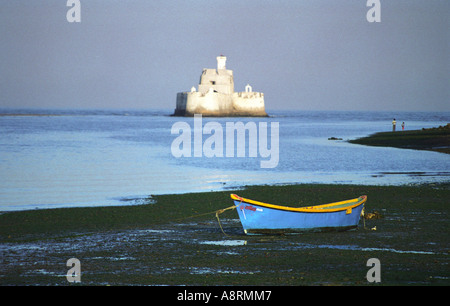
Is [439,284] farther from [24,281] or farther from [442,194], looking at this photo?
[442,194]

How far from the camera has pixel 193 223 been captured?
16.7m

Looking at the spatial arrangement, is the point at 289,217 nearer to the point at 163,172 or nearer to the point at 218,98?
the point at 163,172

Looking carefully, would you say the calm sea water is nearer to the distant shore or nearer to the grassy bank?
the distant shore

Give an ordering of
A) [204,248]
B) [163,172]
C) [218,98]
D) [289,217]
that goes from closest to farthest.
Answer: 1. [204,248]
2. [289,217]
3. [163,172]
4. [218,98]

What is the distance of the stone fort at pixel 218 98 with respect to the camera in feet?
447

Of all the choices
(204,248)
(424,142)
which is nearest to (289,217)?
(204,248)

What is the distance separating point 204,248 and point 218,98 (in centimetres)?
12402

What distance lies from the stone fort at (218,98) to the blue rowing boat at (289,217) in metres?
121

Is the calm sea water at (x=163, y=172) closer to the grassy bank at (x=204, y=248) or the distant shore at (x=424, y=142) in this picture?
the distant shore at (x=424, y=142)

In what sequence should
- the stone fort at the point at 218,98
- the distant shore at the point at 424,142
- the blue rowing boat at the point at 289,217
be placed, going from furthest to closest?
the stone fort at the point at 218,98 < the distant shore at the point at 424,142 < the blue rowing boat at the point at 289,217

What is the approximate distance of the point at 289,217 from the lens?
14352mm

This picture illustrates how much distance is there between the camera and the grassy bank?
1073 cm

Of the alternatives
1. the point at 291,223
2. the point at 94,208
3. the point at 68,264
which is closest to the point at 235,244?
the point at 291,223

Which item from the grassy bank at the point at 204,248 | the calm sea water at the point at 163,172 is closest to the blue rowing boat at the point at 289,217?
the grassy bank at the point at 204,248
